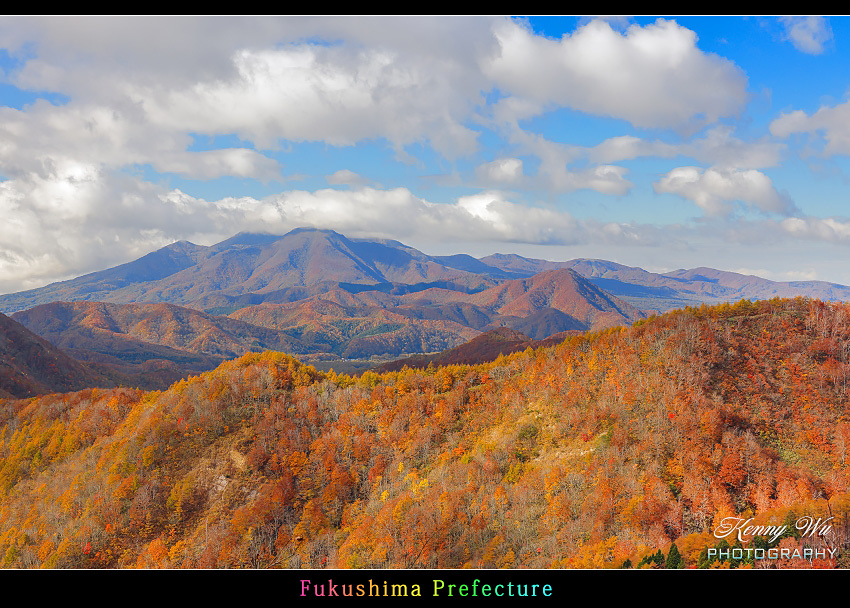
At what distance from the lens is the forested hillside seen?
54.4 meters

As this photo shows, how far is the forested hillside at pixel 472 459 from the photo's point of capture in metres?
54.4

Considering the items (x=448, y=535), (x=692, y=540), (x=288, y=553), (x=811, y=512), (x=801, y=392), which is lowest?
(x=288, y=553)

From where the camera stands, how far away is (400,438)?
87375 mm

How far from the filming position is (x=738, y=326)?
8069 centimetres

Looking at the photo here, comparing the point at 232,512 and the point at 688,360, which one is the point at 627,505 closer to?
the point at 688,360

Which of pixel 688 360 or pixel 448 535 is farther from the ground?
pixel 688 360

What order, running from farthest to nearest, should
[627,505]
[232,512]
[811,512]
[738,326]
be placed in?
[738,326] → [232,512] → [627,505] → [811,512]

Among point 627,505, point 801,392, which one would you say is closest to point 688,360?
point 801,392

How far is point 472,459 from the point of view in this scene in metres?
74.4

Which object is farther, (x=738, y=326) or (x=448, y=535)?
(x=738, y=326)
